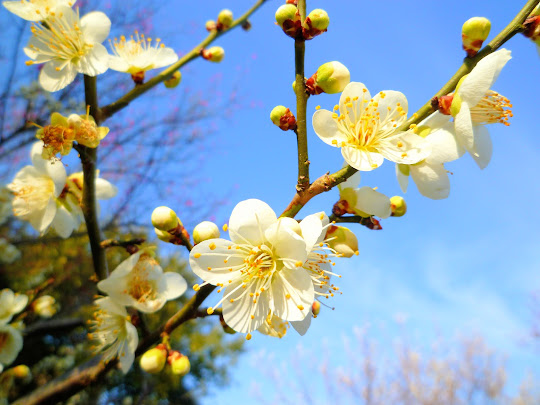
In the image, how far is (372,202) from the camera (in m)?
1.13

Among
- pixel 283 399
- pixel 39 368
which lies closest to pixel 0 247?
pixel 39 368

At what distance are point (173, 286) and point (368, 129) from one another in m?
0.82

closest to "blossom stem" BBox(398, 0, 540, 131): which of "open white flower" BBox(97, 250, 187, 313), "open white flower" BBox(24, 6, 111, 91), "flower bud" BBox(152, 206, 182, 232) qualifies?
"flower bud" BBox(152, 206, 182, 232)

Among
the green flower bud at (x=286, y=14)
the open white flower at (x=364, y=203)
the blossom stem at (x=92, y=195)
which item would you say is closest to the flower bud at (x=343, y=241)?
the open white flower at (x=364, y=203)

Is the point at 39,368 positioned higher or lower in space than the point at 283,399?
higher

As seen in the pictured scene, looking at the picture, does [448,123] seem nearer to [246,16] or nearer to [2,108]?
[246,16]

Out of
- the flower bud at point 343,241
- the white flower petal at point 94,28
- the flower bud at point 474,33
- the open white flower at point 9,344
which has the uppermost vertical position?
the white flower petal at point 94,28

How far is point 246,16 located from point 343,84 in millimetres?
1242

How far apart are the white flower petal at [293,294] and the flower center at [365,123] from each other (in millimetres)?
377

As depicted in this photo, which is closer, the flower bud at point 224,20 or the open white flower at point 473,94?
the open white flower at point 473,94

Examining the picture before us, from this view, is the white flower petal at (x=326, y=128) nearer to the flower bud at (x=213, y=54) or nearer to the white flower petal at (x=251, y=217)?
the white flower petal at (x=251, y=217)

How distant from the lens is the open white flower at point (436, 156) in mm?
1019

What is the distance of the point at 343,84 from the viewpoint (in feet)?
3.51

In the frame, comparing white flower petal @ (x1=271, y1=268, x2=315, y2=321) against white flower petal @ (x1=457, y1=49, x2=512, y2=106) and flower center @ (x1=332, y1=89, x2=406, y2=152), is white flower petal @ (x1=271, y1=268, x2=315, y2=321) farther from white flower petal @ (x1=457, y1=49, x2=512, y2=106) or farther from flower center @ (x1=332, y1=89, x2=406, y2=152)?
white flower petal @ (x1=457, y1=49, x2=512, y2=106)
